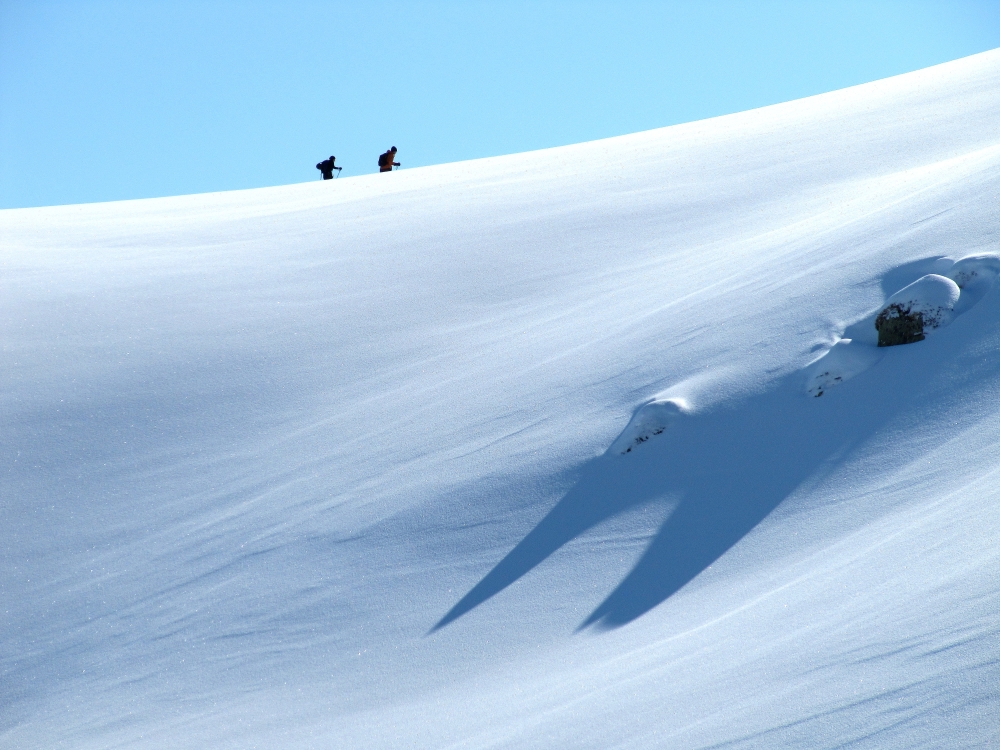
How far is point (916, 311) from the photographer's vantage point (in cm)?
483

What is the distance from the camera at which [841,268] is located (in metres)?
5.83

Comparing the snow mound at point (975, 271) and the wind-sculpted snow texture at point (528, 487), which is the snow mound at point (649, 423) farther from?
the snow mound at point (975, 271)

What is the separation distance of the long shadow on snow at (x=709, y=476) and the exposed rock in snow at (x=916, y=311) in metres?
0.20

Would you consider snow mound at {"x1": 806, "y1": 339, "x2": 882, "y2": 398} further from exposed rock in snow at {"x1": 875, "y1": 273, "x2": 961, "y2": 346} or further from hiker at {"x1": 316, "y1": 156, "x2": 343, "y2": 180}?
hiker at {"x1": 316, "y1": 156, "x2": 343, "y2": 180}

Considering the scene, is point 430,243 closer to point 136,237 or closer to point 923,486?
point 136,237

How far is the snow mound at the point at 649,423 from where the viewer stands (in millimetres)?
4992

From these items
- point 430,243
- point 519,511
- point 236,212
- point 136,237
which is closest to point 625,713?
point 519,511

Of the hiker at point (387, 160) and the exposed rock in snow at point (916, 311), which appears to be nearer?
the exposed rock in snow at point (916, 311)

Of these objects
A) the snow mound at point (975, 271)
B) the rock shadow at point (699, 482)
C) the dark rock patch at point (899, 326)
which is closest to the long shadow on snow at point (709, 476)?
the rock shadow at point (699, 482)

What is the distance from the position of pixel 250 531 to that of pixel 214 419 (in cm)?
154

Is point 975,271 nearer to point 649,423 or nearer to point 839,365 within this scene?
point 839,365

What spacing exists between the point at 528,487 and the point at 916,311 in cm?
218

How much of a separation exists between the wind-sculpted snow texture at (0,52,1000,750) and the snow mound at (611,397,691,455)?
0.02 meters

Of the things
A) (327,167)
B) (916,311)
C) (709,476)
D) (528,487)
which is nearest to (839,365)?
(916,311)
